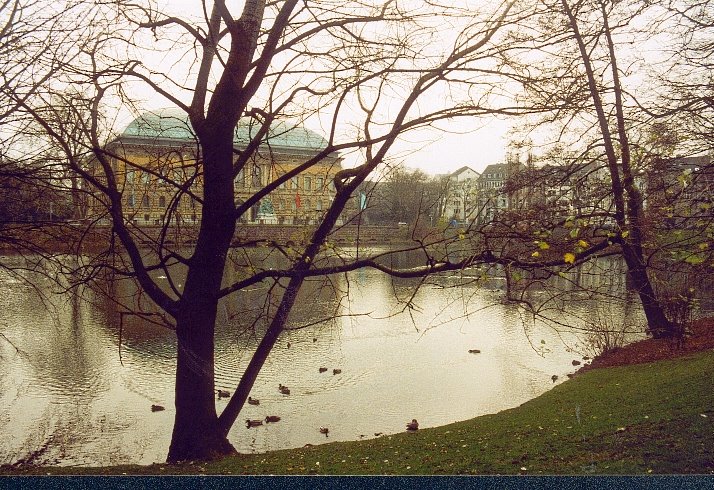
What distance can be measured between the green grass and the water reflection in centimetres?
120

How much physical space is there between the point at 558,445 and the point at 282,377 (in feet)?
28.1

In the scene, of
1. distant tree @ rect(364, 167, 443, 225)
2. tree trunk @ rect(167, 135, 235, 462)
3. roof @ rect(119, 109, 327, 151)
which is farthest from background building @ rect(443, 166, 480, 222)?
tree trunk @ rect(167, 135, 235, 462)

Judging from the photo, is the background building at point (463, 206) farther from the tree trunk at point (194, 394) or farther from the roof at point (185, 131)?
the tree trunk at point (194, 394)

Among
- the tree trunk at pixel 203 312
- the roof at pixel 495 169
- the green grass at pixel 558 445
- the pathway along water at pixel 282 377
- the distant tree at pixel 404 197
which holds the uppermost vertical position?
the roof at pixel 495 169

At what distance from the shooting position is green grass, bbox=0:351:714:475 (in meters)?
6.32

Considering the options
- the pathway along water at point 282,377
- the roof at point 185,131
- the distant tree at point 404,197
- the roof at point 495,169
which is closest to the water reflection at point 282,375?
the pathway along water at point 282,377

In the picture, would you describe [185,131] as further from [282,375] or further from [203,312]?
[282,375]

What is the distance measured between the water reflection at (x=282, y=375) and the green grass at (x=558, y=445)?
1.20 m

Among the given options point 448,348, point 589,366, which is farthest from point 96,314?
point 589,366

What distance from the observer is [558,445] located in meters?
7.24

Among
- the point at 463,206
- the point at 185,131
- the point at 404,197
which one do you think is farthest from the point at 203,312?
the point at 404,197

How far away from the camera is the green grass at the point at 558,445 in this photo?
6.32 meters

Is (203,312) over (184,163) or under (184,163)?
under

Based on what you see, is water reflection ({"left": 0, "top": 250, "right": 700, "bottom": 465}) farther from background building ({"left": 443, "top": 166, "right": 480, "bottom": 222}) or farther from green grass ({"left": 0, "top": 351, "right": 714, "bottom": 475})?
green grass ({"left": 0, "top": 351, "right": 714, "bottom": 475})
